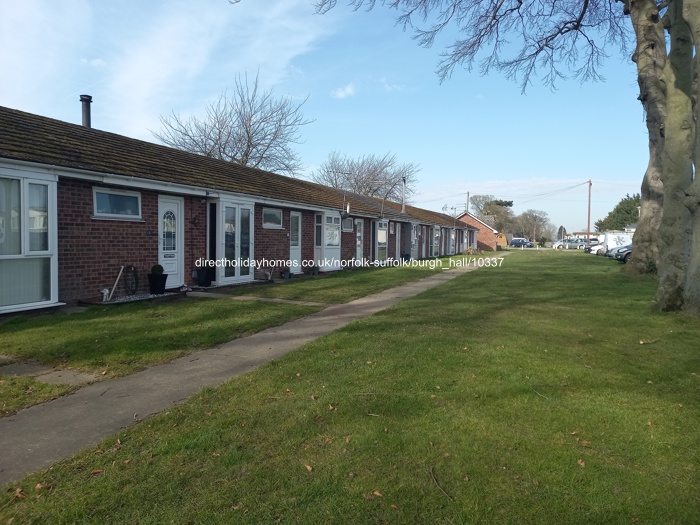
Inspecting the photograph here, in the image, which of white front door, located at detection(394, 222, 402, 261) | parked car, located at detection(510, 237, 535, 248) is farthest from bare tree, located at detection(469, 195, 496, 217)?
white front door, located at detection(394, 222, 402, 261)

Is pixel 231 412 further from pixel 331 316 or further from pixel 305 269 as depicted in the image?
pixel 305 269

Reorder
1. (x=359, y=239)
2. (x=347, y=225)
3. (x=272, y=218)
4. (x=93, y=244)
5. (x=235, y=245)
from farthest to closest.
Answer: (x=359, y=239), (x=347, y=225), (x=272, y=218), (x=235, y=245), (x=93, y=244)

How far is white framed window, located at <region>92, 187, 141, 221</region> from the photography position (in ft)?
32.7

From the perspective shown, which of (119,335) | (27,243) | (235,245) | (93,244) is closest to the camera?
(119,335)

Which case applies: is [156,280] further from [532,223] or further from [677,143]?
[532,223]

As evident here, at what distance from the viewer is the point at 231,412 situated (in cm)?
415

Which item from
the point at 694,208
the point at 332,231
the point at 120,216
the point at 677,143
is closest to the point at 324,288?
the point at 120,216

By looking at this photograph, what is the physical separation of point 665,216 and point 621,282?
6437 millimetres

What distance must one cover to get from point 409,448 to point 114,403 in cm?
284

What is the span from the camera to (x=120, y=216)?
10.4 meters

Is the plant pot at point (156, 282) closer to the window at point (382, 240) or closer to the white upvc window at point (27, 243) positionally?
the white upvc window at point (27, 243)

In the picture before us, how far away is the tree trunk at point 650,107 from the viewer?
584 inches

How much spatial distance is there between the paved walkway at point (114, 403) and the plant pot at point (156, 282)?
4.62 metres

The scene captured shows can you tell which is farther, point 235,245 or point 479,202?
point 479,202
